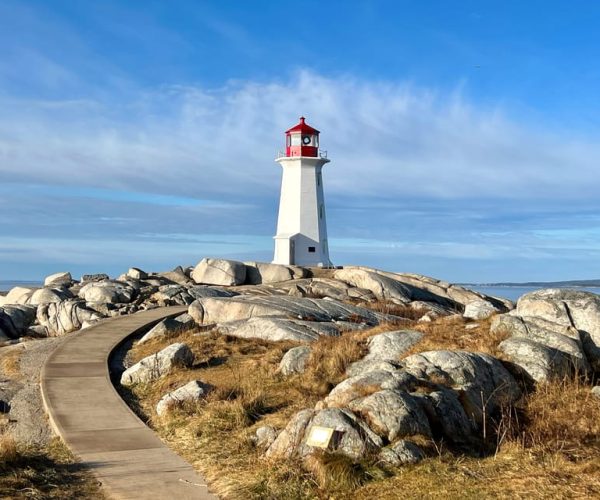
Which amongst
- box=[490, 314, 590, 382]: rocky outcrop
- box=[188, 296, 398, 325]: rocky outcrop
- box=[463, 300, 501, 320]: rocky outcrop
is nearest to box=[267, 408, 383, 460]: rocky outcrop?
box=[490, 314, 590, 382]: rocky outcrop

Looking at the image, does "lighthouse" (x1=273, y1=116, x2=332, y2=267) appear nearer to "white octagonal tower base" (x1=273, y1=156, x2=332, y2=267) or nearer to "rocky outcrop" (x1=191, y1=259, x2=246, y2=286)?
"white octagonal tower base" (x1=273, y1=156, x2=332, y2=267)

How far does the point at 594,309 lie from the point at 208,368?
28.1ft

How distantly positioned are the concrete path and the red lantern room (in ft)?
94.8

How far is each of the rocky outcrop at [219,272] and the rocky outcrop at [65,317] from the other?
36.7 feet

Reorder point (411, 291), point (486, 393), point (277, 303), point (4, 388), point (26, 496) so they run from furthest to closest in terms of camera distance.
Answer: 1. point (411, 291)
2. point (277, 303)
3. point (4, 388)
4. point (486, 393)
5. point (26, 496)

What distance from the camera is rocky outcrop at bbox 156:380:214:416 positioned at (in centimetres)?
1128

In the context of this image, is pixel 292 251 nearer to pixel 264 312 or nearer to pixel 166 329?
pixel 264 312

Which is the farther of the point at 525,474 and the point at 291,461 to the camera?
the point at 291,461

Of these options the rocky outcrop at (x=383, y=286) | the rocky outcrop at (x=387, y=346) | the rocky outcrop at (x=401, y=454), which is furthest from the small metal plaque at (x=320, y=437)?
the rocky outcrop at (x=383, y=286)

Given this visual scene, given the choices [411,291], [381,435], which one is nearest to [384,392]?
[381,435]

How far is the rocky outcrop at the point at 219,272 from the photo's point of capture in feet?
122

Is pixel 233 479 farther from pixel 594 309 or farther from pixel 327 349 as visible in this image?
pixel 594 309

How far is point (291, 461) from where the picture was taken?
806cm

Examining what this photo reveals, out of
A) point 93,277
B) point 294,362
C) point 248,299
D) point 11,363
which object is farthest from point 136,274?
point 294,362
